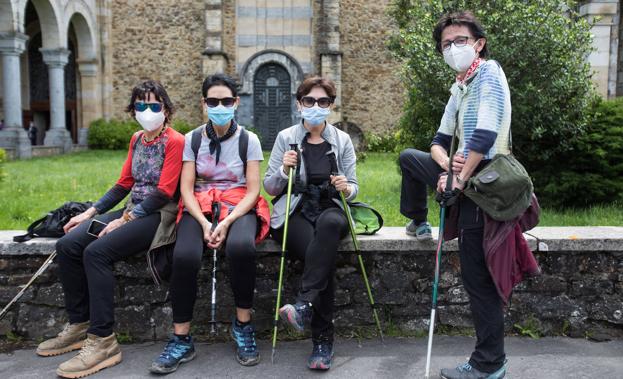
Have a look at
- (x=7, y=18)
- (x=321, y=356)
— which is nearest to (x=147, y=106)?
(x=321, y=356)

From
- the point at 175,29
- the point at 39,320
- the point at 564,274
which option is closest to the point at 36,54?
the point at 175,29

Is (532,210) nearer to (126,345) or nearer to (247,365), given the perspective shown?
(247,365)

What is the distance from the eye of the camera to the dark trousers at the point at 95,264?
10.7 ft

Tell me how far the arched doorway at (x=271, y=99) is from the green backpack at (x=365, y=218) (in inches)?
612

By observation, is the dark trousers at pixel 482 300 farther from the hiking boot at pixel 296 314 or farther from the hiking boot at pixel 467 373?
the hiking boot at pixel 296 314

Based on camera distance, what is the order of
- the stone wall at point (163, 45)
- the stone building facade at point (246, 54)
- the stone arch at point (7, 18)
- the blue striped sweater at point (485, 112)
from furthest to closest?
the stone wall at point (163, 45) → the stone building facade at point (246, 54) → the stone arch at point (7, 18) → the blue striped sweater at point (485, 112)

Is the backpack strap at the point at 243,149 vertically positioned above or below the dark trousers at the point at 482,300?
above

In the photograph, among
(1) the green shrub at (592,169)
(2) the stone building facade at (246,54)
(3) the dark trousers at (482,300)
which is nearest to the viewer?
(3) the dark trousers at (482,300)

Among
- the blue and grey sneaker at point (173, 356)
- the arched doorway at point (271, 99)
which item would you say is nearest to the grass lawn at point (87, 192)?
the blue and grey sneaker at point (173, 356)

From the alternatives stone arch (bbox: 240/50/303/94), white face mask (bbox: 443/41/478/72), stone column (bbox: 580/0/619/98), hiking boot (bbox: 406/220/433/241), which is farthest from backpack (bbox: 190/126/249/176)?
stone arch (bbox: 240/50/303/94)

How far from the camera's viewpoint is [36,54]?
2128cm

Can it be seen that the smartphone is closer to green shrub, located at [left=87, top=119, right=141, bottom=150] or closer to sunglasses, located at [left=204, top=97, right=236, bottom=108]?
sunglasses, located at [left=204, top=97, right=236, bottom=108]

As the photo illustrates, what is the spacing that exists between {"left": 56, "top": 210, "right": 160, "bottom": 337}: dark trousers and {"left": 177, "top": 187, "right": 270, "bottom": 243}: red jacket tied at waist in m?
0.28

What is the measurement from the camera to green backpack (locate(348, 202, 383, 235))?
371 centimetres
